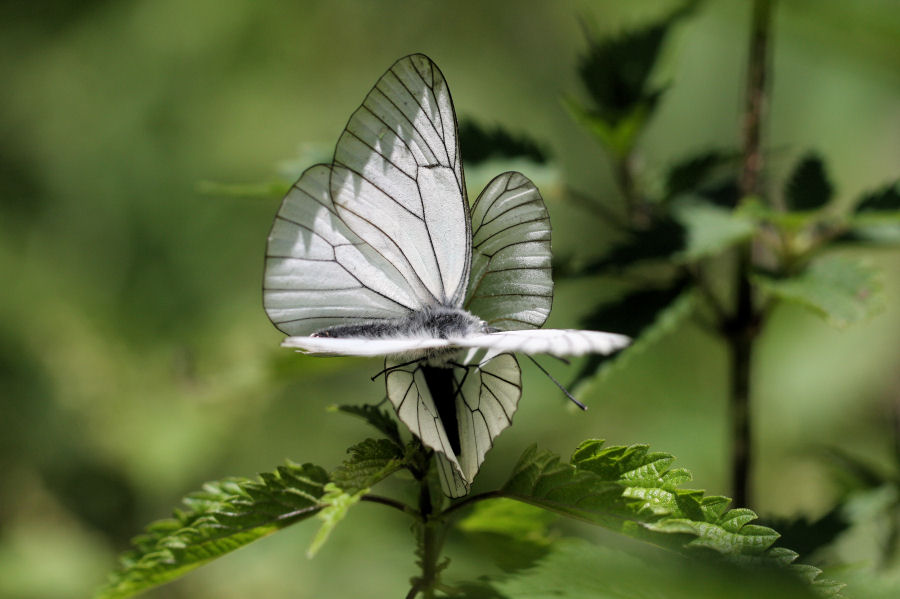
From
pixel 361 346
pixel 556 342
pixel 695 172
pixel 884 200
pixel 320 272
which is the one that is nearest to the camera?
pixel 556 342

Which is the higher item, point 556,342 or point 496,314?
point 496,314

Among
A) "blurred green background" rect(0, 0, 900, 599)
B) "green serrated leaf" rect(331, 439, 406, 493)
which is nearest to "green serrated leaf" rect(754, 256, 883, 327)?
"green serrated leaf" rect(331, 439, 406, 493)

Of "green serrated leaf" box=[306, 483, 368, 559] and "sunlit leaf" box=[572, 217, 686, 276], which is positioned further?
"sunlit leaf" box=[572, 217, 686, 276]

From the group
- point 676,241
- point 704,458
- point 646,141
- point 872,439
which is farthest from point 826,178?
point 646,141

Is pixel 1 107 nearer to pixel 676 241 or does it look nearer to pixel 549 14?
pixel 549 14

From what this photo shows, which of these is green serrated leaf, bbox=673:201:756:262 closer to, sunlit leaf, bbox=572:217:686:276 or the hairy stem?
sunlit leaf, bbox=572:217:686:276

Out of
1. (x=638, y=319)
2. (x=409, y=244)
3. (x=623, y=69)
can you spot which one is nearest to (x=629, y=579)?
(x=409, y=244)

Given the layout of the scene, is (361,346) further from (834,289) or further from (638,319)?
(834,289)
